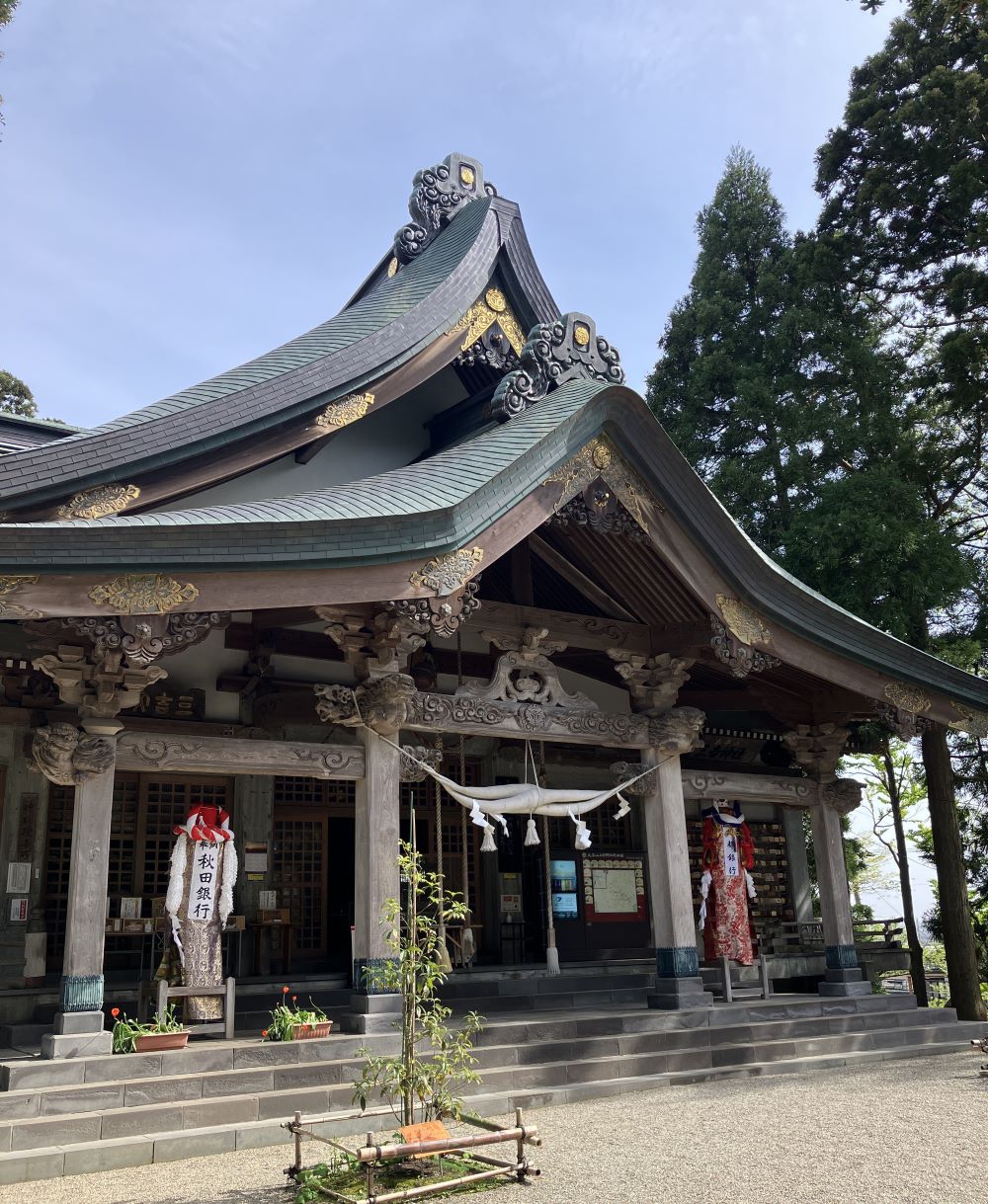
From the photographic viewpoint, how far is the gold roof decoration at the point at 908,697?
Answer: 11.9 m

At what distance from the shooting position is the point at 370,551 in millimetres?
8117

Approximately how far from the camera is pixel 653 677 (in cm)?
1145

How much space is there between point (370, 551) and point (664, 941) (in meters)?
5.47

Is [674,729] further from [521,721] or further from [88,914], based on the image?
[88,914]

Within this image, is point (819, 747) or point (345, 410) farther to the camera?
point (819, 747)

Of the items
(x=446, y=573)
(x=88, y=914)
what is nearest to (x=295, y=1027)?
(x=88, y=914)

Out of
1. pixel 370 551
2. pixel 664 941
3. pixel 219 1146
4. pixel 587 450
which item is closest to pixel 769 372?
pixel 587 450

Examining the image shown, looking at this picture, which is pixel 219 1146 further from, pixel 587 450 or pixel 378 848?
pixel 587 450

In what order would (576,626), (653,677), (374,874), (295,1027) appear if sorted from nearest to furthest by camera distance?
(295,1027) → (374,874) → (576,626) → (653,677)

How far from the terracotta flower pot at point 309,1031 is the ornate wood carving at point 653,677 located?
4812 mm

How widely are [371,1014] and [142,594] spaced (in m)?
3.86

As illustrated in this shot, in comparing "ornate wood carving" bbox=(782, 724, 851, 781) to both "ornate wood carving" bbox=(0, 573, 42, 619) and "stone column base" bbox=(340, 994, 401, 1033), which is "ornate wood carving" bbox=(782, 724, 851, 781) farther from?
"ornate wood carving" bbox=(0, 573, 42, 619)

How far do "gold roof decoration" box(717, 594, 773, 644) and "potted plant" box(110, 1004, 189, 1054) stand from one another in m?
6.25

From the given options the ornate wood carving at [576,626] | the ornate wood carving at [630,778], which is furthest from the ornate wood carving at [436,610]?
the ornate wood carving at [630,778]
